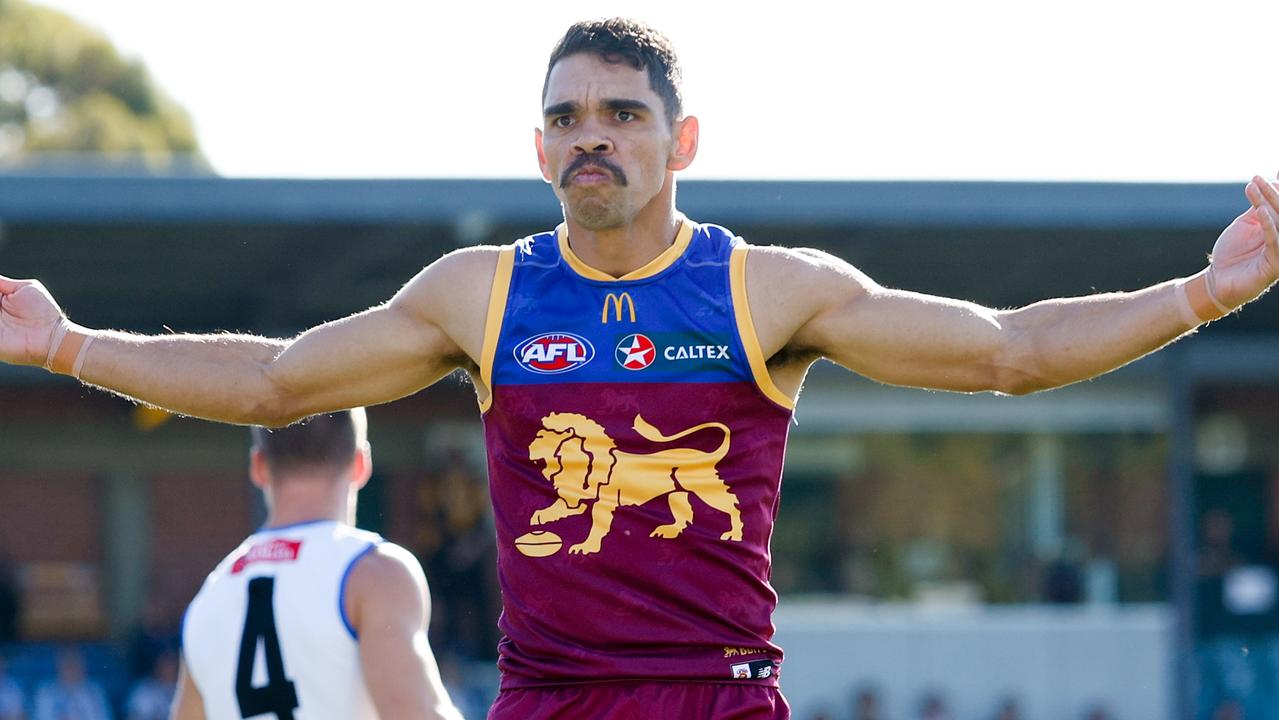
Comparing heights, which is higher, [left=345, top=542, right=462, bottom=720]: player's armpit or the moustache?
the moustache

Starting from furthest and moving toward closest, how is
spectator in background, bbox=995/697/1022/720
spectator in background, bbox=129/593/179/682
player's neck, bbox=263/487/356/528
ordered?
spectator in background, bbox=995/697/1022/720 < spectator in background, bbox=129/593/179/682 < player's neck, bbox=263/487/356/528

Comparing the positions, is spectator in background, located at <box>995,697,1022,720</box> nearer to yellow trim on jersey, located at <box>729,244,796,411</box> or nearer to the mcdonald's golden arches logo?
yellow trim on jersey, located at <box>729,244,796,411</box>

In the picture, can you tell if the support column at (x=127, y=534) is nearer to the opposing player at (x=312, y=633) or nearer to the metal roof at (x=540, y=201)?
the metal roof at (x=540, y=201)

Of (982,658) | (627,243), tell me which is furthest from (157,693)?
(627,243)

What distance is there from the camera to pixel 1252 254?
13.3 ft

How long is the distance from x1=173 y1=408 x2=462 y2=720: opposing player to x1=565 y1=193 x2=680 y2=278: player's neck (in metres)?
1.54

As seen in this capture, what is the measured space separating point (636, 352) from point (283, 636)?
1901mm

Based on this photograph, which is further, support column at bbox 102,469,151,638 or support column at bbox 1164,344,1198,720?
support column at bbox 102,469,151,638

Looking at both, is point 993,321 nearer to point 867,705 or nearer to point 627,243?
point 627,243

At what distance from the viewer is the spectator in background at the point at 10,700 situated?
18.1 metres

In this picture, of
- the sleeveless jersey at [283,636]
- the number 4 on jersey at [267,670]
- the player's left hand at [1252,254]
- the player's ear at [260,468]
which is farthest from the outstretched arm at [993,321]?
the player's ear at [260,468]

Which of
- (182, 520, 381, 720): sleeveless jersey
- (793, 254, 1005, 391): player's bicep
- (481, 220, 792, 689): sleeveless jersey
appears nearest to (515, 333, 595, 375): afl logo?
(481, 220, 792, 689): sleeveless jersey

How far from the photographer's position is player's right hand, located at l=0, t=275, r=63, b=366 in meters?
4.45

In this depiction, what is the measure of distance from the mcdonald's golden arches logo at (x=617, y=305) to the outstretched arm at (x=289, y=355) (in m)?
0.28
